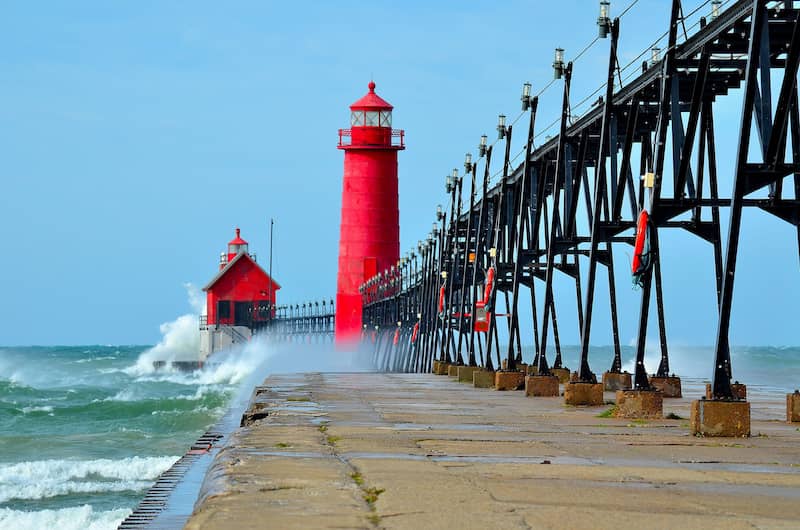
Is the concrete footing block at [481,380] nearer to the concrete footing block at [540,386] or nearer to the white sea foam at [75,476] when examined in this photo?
the concrete footing block at [540,386]

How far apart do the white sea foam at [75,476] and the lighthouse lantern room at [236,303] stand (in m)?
77.4

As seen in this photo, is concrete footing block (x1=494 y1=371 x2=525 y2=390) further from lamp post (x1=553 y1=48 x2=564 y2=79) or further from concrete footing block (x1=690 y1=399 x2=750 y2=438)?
concrete footing block (x1=690 y1=399 x2=750 y2=438)

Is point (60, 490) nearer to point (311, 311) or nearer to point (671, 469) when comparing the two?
point (671, 469)

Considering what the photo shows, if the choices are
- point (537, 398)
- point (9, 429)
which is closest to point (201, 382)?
point (9, 429)

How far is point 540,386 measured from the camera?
25.7 metres

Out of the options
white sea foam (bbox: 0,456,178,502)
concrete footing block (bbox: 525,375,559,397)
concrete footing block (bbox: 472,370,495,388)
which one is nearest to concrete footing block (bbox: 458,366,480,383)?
concrete footing block (bbox: 472,370,495,388)

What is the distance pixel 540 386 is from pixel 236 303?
84.9 metres

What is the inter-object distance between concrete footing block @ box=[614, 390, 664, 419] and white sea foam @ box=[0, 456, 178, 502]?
34.0 ft

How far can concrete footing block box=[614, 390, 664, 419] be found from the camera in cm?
1797

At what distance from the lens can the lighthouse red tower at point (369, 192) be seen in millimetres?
69062

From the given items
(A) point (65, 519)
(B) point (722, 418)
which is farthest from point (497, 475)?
(A) point (65, 519)

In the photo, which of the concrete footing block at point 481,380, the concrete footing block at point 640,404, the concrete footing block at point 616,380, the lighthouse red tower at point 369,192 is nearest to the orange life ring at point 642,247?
the concrete footing block at point 640,404

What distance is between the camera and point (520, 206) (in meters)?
31.6

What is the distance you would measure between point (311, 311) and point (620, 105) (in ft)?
261
